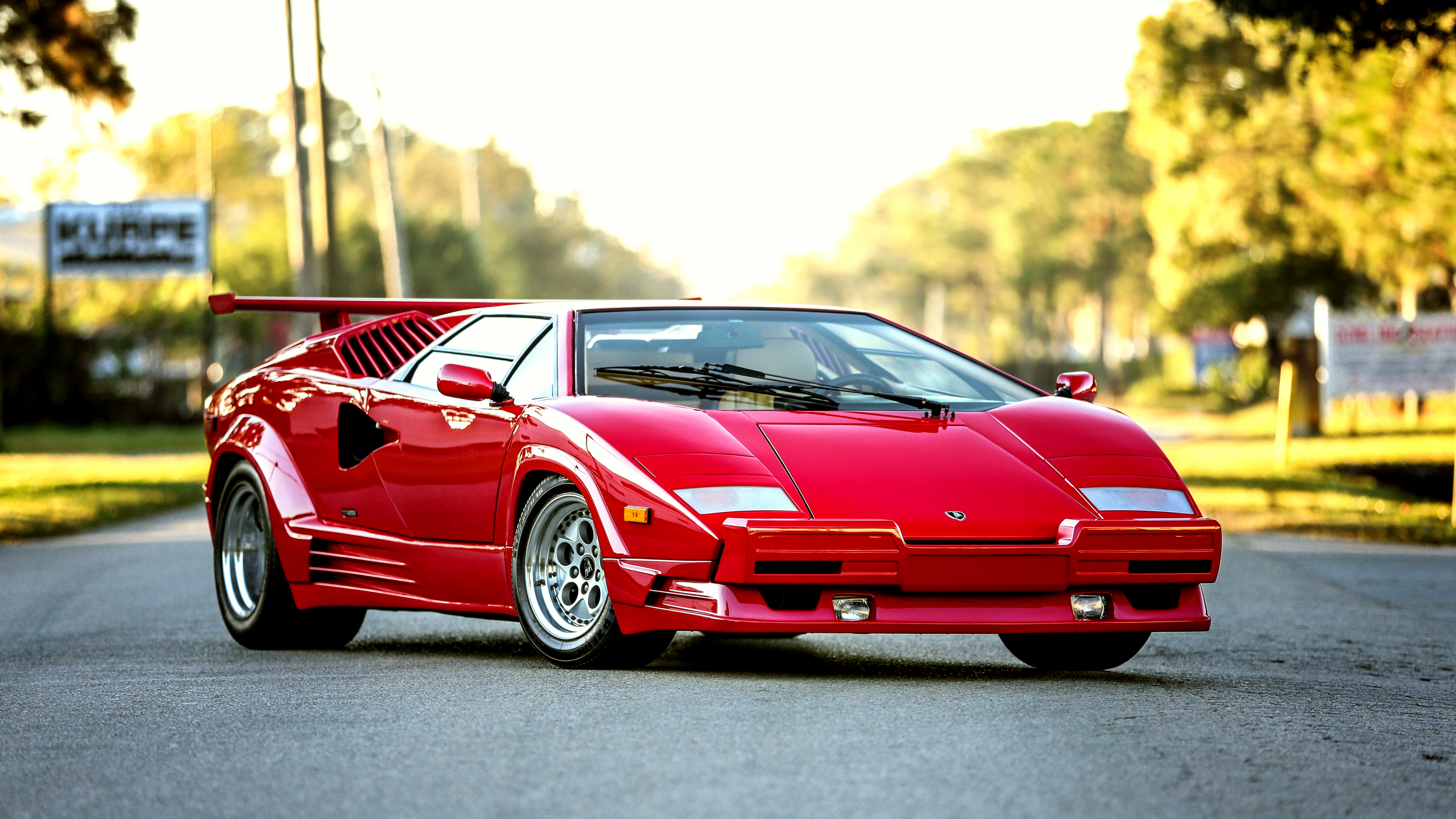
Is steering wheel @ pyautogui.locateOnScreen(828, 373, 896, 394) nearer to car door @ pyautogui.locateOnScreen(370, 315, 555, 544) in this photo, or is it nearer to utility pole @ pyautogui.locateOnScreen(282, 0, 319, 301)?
car door @ pyautogui.locateOnScreen(370, 315, 555, 544)

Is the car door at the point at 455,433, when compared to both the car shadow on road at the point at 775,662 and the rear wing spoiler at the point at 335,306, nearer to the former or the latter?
the car shadow on road at the point at 775,662

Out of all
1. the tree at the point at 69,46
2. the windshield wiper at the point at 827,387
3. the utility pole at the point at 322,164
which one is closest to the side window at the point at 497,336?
the windshield wiper at the point at 827,387

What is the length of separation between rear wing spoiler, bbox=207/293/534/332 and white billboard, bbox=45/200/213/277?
99.8 ft

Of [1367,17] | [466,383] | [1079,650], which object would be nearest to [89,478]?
[1367,17]

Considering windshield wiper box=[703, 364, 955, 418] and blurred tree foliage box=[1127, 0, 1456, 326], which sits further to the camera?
blurred tree foliage box=[1127, 0, 1456, 326]

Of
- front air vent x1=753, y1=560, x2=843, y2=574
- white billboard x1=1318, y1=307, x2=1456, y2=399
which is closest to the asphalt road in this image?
front air vent x1=753, y1=560, x2=843, y2=574

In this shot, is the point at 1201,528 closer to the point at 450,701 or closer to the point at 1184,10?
the point at 450,701

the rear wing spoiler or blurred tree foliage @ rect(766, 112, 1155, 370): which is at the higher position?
blurred tree foliage @ rect(766, 112, 1155, 370)

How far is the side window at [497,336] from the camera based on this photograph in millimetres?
7524

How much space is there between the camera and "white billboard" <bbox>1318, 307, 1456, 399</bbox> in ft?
89.6

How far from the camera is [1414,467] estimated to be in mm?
23875

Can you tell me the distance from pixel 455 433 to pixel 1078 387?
243 cm

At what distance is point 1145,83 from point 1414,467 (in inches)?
989

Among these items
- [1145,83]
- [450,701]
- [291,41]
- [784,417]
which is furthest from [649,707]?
[1145,83]
